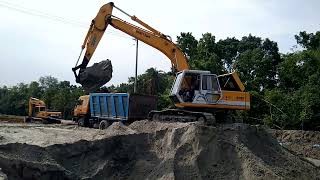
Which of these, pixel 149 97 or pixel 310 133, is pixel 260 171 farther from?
pixel 310 133

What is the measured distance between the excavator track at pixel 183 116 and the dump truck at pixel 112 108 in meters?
3.51

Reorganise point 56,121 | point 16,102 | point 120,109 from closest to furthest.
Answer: point 120,109, point 56,121, point 16,102

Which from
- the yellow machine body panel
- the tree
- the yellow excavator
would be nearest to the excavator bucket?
the yellow machine body panel

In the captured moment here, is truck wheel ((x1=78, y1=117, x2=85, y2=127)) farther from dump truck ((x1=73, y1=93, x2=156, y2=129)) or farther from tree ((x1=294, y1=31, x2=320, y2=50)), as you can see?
tree ((x1=294, y1=31, x2=320, y2=50))

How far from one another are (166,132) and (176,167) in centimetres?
172

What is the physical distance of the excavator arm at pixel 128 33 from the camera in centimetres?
2045

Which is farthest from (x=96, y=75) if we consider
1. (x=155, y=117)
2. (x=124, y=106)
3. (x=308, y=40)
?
(x=308, y=40)

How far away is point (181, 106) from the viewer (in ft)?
53.4

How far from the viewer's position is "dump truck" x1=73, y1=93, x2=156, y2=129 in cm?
2078

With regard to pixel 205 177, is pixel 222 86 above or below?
above

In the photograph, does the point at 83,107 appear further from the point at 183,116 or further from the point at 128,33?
the point at 183,116

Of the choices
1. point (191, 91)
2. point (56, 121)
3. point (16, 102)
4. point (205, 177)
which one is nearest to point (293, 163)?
point (205, 177)

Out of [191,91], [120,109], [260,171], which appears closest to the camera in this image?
[260,171]

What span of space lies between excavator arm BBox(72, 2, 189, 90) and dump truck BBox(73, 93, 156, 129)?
6.92 ft
